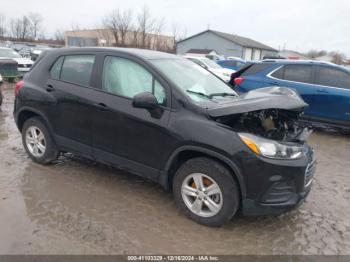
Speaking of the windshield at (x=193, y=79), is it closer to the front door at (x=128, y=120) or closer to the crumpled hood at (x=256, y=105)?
the front door at (x=128, y=120)

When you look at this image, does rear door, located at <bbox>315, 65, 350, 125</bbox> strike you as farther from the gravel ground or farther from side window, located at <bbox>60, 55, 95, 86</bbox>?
side window, located at <bbox>60, 55, 95, 86</bbox>

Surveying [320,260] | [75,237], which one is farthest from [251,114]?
[75,237]

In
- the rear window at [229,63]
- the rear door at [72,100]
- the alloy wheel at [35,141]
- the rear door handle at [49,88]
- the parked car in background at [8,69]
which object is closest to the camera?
the rear door at [72,100]

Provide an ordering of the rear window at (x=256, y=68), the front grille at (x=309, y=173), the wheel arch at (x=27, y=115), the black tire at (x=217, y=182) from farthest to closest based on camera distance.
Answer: the rear window at (x=256, y=68)
the wheel arch at (x=27, y=115)
the front grille at (x=309, y=173)
the black tire at (x=217, y=182)

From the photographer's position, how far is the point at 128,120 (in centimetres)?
388

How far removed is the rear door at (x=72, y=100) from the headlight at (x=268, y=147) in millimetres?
2081

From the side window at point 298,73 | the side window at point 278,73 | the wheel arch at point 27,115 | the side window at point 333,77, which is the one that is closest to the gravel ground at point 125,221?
the wheel arch at point 27,115

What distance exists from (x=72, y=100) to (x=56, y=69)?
0.67m

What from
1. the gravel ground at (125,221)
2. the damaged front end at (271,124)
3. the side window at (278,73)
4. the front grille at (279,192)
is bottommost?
the gravel ground at (125,221)

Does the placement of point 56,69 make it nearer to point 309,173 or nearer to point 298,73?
point 309,173

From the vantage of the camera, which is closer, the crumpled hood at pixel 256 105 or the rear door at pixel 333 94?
the crumpled hood at pixel 256 105

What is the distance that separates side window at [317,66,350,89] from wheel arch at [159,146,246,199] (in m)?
5.45

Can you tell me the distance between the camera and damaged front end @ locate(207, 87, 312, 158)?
3.26m

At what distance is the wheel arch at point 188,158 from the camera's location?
3.28 metres
